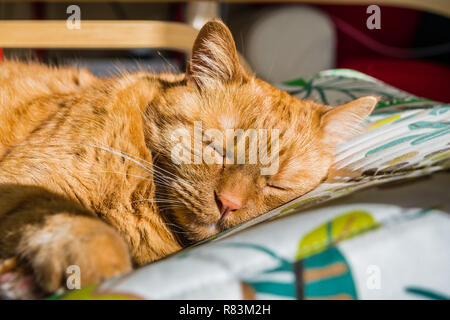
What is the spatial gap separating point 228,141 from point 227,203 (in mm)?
159

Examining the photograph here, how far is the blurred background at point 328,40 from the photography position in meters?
3.02

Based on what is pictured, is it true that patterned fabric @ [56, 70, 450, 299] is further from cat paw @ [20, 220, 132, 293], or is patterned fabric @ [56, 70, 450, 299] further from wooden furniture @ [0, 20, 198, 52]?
wooden furniture @ [0, 20, 198, 52]

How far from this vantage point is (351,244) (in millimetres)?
580

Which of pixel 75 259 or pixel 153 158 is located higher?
pixel 153 158

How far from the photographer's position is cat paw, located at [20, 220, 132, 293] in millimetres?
662

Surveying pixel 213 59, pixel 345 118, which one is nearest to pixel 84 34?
pixel 213 59

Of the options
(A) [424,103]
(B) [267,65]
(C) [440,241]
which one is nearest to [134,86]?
(C) [440,241]

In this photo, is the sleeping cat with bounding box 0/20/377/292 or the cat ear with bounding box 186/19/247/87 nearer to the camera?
the sleeping cat with bounding box 0/20/377/292

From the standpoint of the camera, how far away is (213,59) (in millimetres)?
1134

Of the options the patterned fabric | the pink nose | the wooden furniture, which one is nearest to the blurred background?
the wooden furniture

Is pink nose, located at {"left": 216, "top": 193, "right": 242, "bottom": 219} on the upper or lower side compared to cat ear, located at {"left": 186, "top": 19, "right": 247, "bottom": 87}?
lower

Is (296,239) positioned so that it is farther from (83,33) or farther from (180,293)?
(83,33)

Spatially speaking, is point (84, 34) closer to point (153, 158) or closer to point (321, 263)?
point (153, 158)

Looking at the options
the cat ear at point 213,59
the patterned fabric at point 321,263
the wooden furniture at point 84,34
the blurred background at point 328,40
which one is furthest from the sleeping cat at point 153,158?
the blurred background at point 328,40
